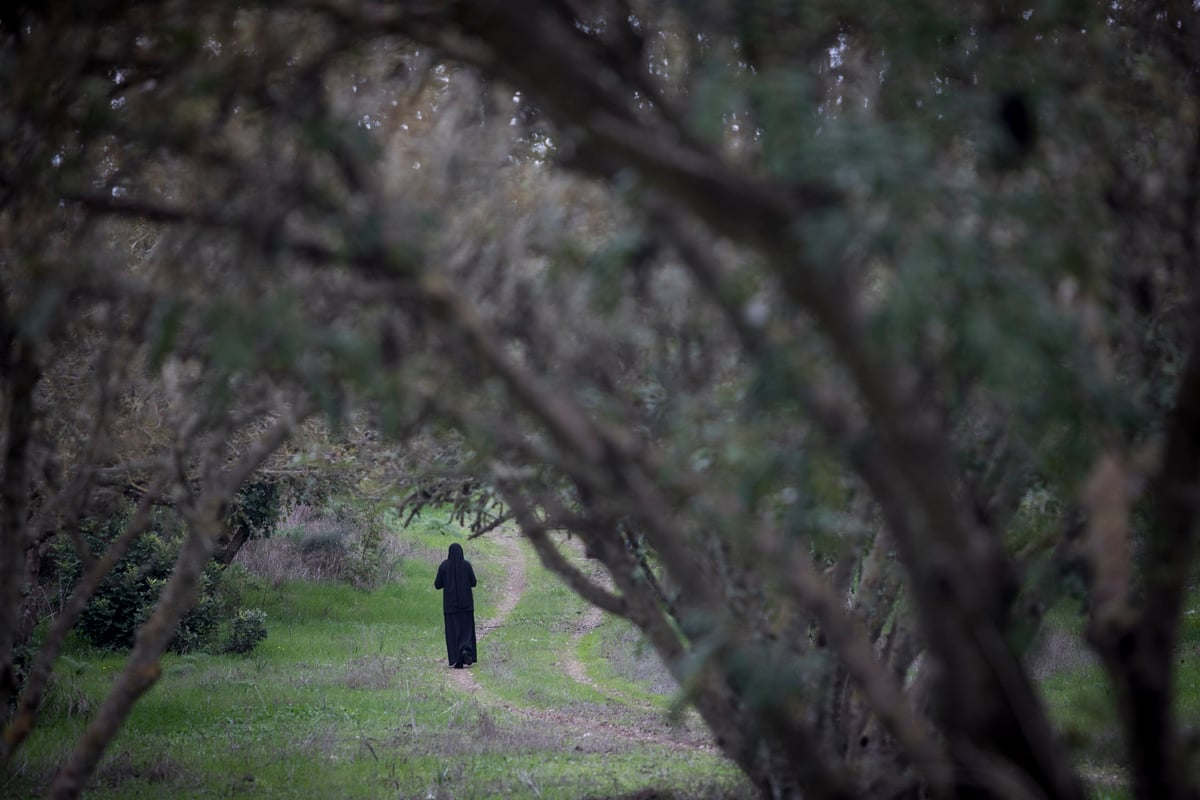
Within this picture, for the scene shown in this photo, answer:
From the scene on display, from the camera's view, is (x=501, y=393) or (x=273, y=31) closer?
(x=501, y=393)

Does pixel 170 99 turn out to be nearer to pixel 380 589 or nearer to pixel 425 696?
pixel 425 696

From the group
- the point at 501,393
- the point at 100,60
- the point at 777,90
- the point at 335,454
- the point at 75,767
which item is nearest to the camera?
the point at 777,90

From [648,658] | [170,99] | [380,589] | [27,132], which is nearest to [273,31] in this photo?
[170,99]

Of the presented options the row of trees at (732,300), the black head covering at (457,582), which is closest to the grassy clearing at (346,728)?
the black head covering at (457,582)

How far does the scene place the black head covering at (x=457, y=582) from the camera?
17.2m

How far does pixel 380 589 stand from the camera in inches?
911

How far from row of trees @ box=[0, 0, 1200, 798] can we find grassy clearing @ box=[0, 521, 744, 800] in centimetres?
391

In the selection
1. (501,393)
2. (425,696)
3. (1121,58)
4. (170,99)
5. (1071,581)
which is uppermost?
(1121,58)

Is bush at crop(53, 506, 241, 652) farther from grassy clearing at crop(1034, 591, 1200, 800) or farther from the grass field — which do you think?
grassy clearing at crop(1034, 591, 1200, 800)

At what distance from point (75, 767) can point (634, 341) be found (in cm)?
318

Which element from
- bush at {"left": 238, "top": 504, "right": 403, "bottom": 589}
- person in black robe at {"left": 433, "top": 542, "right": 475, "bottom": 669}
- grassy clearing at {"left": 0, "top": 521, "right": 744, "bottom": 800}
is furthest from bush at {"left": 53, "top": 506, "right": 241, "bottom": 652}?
bush at {"left": 238, "top": 504, "right": 403, "bottom": 589}

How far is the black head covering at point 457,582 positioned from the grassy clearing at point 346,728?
1.08 meters

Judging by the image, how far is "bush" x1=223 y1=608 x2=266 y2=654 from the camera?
16.8 metres

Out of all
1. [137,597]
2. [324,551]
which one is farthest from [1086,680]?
[324,551]
